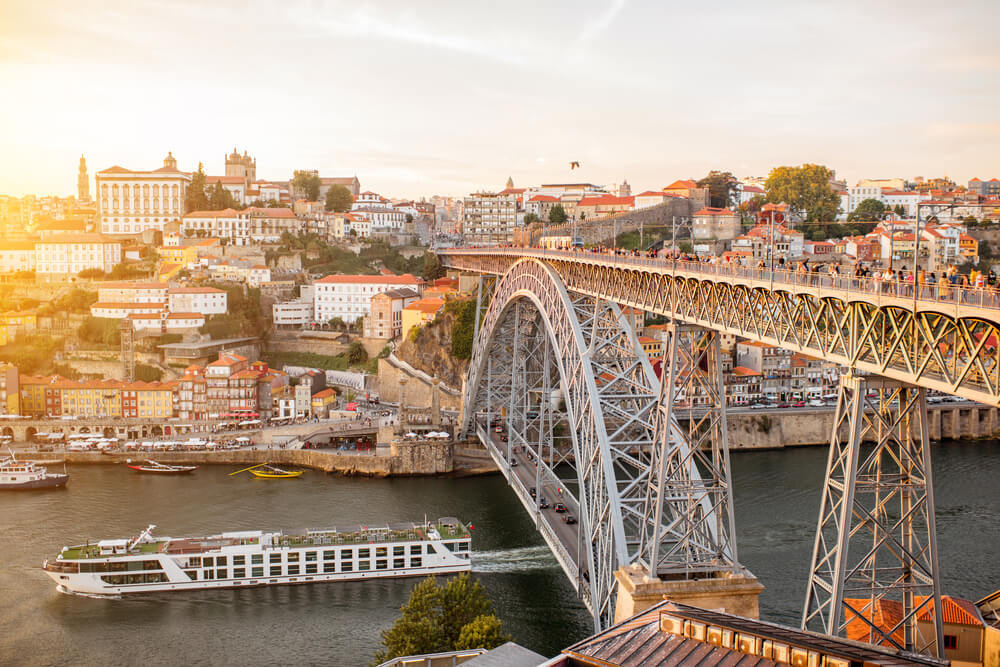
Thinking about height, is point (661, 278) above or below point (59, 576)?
above

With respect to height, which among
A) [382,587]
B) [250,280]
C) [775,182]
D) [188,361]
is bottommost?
[382,587]

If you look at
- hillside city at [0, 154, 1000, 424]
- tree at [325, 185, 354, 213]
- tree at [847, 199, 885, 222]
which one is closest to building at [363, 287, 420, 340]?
hillside city at [0, 154, 1000, 424]

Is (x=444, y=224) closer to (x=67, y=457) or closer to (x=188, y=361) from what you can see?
(x=188, y=361)

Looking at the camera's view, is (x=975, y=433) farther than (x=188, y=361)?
No

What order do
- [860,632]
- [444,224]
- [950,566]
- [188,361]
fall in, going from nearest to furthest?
[860,632]
[950,566]
[188,361]
[444,224]

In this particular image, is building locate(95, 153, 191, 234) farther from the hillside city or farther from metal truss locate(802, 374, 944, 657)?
metal truss locate(802, 374, 944, 657)

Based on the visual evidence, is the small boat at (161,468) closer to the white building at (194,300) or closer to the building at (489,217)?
the white building at (194,300)

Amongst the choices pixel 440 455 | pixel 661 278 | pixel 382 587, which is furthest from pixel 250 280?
pixel 661 278

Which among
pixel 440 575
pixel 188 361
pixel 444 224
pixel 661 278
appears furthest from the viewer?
pixel 444 224
